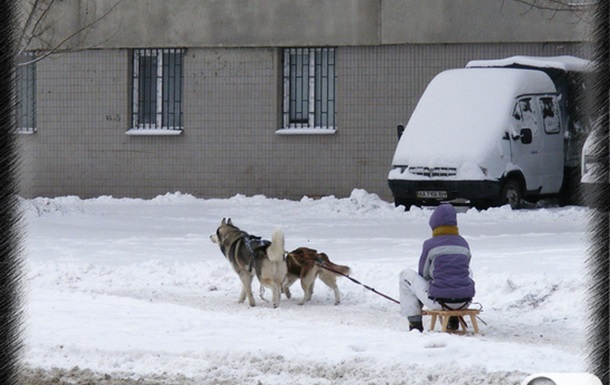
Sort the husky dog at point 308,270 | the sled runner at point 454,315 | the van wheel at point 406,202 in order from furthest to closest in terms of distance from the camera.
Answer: the van wheel at point 406,202 < the husky dog at point 308,270 < the sled runner at point 454,315

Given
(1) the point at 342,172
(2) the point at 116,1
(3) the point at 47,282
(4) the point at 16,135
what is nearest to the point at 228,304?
(3) the point at 47,282

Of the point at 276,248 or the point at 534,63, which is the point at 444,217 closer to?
the point at 276,248

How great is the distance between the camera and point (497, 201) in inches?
846

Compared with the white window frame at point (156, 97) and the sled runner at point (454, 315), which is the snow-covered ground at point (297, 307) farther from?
the white window frame at point (156, 97)

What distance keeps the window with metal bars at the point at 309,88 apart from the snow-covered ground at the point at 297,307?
599 cm

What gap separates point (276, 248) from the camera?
40.1 feet

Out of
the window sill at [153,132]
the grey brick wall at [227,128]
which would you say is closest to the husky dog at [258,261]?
the grey brick wall at [227,128]

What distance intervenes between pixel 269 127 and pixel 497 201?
789cm

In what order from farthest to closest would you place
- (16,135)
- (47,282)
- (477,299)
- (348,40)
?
(348,40), (47,282), (477,299), (16,135)

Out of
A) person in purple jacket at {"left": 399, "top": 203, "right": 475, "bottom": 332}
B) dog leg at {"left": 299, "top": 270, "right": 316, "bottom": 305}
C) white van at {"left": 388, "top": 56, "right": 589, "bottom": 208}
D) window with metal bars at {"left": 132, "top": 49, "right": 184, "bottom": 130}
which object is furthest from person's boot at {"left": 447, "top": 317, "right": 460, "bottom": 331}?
window with metal bars at {"left": 132, "top": 49, "right": 184, "bottom": 130}

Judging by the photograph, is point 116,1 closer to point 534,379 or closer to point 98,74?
point 98,74

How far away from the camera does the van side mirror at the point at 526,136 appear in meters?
22.0

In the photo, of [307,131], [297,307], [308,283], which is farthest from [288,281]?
[307,131]

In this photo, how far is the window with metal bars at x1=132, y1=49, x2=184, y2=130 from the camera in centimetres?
2894
